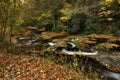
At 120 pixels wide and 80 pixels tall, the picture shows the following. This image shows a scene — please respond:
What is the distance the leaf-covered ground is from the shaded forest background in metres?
2.70

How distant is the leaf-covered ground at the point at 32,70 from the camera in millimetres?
6129

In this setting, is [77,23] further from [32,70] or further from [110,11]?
[32,70]

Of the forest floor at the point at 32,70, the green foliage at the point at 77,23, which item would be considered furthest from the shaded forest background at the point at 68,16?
the forest floor at the point at 32,70

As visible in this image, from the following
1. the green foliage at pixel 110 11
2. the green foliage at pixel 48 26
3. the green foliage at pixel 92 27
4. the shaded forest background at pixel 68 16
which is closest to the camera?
the shaded forest background at pixel 68 16

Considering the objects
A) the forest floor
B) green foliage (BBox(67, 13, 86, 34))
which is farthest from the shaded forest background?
the forest floor

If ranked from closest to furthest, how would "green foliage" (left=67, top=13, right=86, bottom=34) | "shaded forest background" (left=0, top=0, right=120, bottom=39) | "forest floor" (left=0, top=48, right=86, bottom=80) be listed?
1. "forest floor" (left=0, top=48, right=86, bottom=80)
2. "shaded forest background" (left=0, top=0, right=120, bottom=39)
3. "green foliage" (left=67, top=13, right=86, bottom=34)

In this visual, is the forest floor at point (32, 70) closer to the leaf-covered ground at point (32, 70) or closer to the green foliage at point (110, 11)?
the leaf-covered ground at point (32, 70)

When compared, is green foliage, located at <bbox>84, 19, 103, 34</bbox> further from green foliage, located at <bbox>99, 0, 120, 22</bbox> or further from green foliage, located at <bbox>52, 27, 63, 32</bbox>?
green foliage, located at <bbox>52, 27, 63, 32</bbox>

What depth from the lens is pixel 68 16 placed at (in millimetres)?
15930

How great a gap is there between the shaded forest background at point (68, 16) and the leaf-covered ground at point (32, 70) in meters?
2.70

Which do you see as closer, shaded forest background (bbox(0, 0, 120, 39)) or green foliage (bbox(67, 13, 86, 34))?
shaded forest background (bbox(0, 0, 120, 39))

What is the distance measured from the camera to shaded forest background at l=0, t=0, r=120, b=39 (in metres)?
9.74

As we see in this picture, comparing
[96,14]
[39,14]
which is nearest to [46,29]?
[39,14]

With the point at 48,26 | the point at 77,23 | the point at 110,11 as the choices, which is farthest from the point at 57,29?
the point at 110,11
